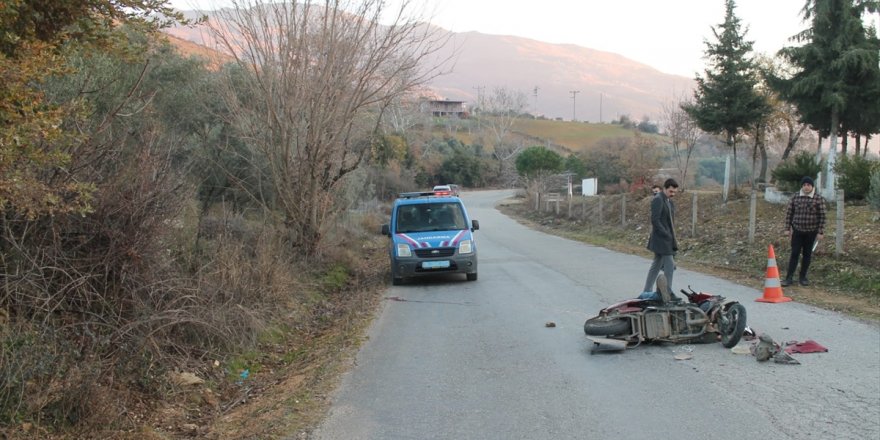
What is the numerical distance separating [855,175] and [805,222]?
9.37m

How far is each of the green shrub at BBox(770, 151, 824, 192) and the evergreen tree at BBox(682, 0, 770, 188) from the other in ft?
10.4

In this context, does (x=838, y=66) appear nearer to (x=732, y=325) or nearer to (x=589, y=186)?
(x=732, y=325)

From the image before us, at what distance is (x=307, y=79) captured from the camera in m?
13.1

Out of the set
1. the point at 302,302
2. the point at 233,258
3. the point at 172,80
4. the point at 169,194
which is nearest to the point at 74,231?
the point at 169,194

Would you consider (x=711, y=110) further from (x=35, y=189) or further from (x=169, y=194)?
(x=35, y=189)

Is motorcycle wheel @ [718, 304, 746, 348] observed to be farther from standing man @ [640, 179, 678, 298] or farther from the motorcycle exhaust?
standing man @ [640, 179, 678, 298]

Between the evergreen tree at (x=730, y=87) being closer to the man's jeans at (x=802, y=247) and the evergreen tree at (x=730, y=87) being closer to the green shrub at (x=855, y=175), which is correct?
the green shrub at (x=855, y=175)

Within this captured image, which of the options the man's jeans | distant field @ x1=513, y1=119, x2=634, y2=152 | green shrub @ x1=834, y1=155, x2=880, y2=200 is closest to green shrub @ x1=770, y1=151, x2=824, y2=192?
green shrub @ x1=834, y1=155, x2=880, y2=200

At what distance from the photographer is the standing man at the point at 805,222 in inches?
430

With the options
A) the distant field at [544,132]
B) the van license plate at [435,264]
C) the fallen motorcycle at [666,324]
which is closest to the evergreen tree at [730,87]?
the van license plate at [435,264]

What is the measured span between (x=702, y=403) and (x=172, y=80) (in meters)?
15.0

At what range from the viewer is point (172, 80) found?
53.9 ft

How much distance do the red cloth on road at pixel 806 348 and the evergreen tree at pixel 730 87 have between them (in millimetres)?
18582

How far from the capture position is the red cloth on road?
688cm
